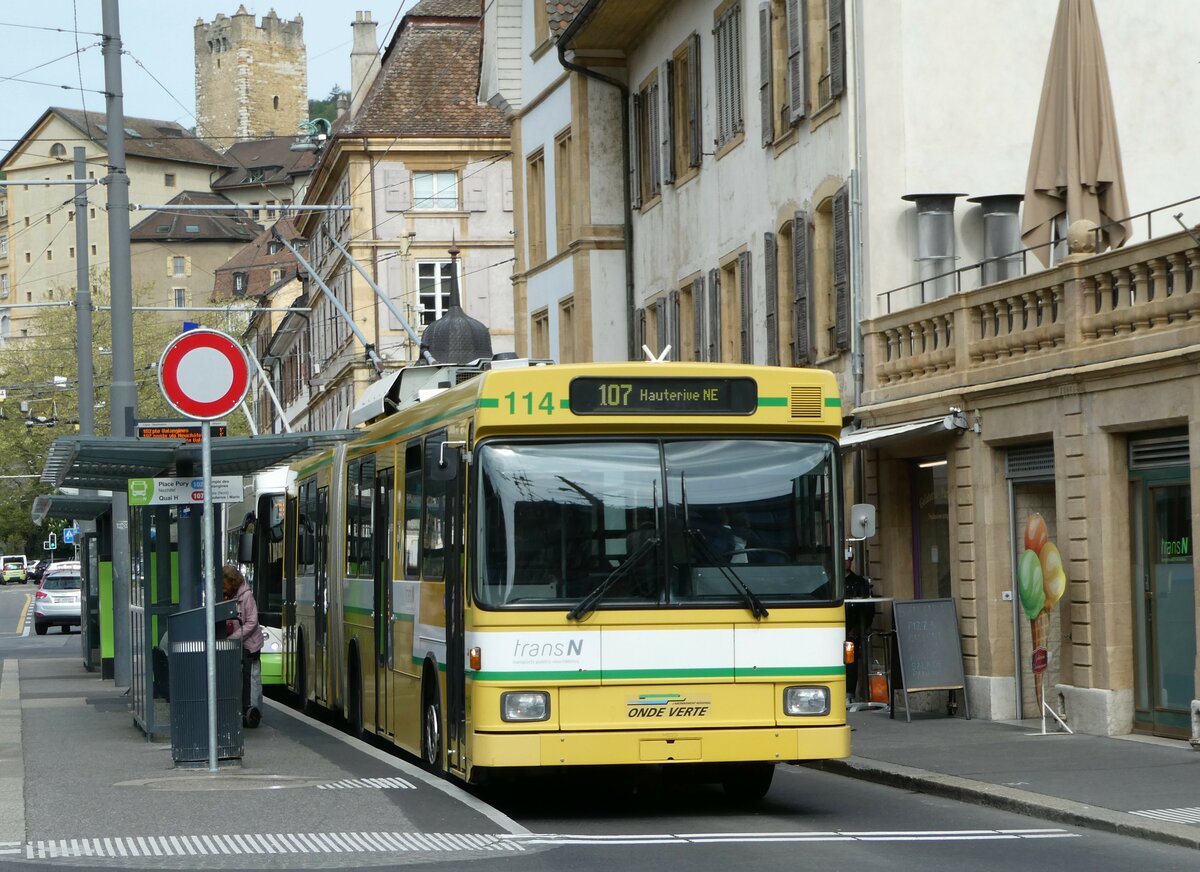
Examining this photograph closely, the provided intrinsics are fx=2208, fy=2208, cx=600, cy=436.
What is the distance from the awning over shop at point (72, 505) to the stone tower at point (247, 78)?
154 meters

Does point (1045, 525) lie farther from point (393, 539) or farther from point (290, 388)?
point (290, 388)

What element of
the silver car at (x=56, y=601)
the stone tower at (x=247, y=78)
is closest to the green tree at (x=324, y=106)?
the stone tower at (x=247, y=78)

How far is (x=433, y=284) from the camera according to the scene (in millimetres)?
69625

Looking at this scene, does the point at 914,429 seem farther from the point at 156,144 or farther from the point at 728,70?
the point at 156,144

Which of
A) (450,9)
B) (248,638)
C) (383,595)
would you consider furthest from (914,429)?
(450,9)

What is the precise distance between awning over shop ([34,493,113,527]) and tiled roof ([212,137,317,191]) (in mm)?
125115

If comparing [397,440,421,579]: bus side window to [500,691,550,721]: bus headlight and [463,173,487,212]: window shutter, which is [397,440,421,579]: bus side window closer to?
[500,691,550,721]: bus headlight

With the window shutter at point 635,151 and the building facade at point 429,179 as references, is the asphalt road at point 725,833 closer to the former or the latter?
the window shutter at point 635,151

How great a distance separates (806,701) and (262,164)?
156686mm

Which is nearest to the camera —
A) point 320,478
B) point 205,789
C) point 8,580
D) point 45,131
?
point 205,789

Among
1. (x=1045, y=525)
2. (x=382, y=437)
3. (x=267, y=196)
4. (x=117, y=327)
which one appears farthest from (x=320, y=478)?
(x=267, y=196)

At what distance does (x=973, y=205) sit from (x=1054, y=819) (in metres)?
11.8

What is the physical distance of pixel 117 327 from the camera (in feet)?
74.4

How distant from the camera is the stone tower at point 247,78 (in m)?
186
